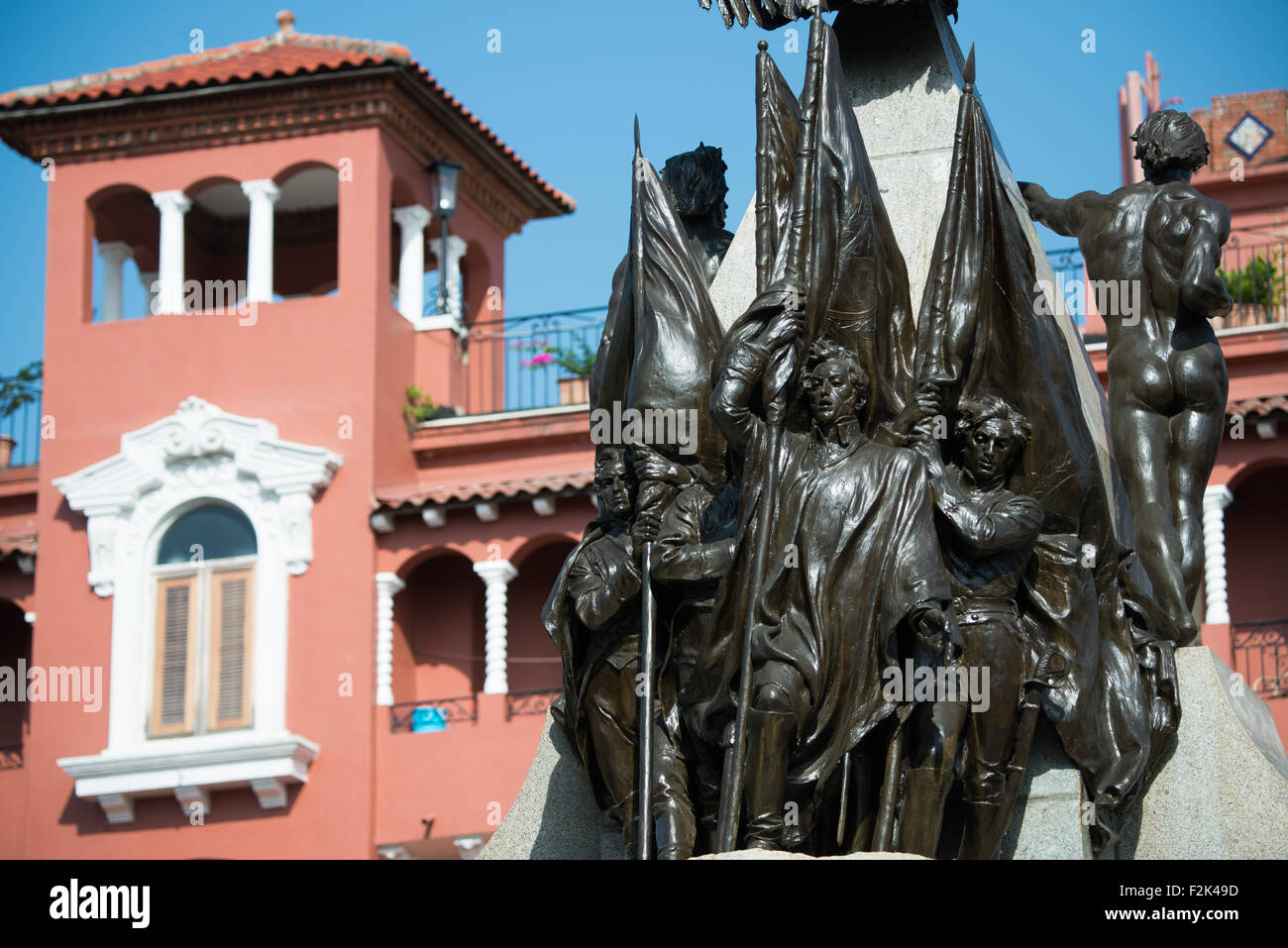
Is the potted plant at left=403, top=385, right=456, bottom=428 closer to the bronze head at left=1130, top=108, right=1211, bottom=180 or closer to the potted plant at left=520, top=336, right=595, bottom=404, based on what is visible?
the potted plant at left=520, top=336, right=595, bottom=404

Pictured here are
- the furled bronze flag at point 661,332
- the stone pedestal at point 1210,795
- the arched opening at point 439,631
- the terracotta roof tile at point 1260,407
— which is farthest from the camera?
the arched opening at point 439,631

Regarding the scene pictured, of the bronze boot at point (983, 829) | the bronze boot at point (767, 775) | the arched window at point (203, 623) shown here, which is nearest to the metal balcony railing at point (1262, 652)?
the arched window at point (203, 623)

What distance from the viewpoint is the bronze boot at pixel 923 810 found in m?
7.80

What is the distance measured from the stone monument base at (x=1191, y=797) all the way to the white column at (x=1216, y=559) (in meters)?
16.4

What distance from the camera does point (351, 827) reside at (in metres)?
27.6

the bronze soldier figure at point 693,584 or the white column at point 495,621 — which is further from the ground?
the white column at point 495,621

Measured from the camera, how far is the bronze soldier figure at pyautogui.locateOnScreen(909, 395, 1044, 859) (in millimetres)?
7957

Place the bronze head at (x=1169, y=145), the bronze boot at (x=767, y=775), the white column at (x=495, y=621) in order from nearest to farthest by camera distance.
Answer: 1. the bronze boot at (x=767, y=775)
2. the bronze head at (x=1169, y=145)
3. the white column at (x=495, y=621)

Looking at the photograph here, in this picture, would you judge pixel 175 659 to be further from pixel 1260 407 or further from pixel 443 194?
pixel 1260 407

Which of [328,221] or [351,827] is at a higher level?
[328,221]

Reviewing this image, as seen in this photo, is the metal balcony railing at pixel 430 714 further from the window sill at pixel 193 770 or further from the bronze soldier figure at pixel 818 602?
the bronze soldier figure at pixel 818 602

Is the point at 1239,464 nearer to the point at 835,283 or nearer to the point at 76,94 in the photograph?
the point at 76,94
